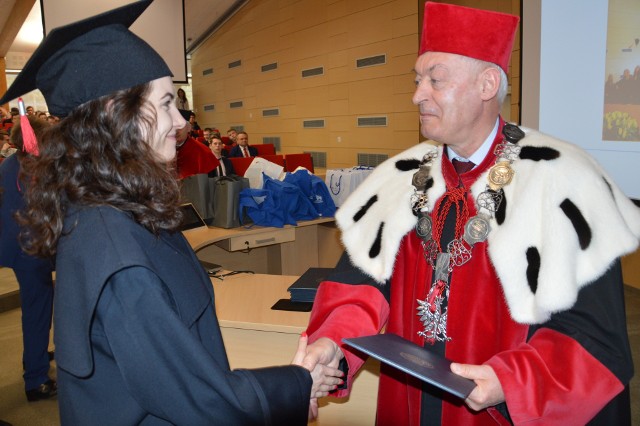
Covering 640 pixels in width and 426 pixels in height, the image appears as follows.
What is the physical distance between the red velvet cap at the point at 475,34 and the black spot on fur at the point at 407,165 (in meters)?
0.36

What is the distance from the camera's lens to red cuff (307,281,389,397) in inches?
59.1

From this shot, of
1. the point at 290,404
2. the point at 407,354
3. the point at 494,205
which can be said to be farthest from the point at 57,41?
the point at 494,205

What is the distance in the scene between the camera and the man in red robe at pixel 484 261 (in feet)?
3.90

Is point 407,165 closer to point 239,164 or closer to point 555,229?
point 555,229

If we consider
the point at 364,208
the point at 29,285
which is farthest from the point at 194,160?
the point at 364,208

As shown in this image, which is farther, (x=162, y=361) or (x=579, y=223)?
(x=579, y=223)

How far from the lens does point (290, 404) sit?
1.09 m

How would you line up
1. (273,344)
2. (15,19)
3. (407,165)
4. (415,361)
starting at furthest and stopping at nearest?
(15,19), (273,344), (407,165), (415,361)

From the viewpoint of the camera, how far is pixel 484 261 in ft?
4.49

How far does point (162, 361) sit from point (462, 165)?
3.29ft

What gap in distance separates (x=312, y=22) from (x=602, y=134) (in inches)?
360

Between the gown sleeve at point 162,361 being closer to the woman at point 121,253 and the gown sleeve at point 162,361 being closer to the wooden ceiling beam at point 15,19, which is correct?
the woman at point 121,253

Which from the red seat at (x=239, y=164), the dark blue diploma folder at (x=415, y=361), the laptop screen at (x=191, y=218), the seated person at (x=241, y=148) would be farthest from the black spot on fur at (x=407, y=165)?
the seated person at (x=241, y=148)

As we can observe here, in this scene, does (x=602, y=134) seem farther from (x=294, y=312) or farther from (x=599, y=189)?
(x=294, y=312)
